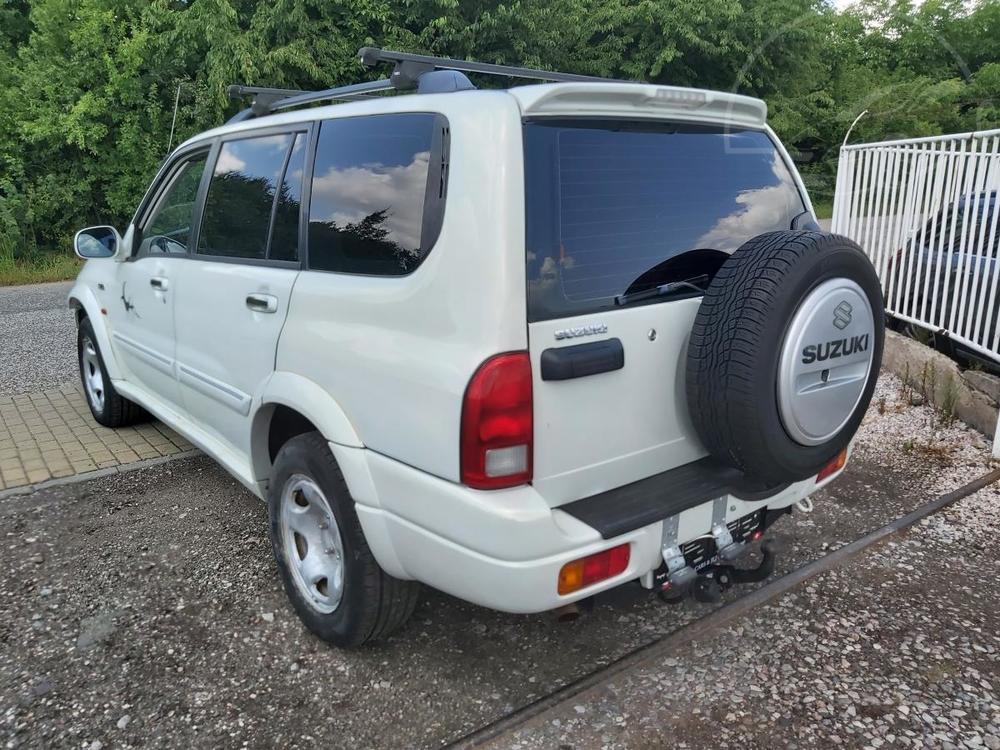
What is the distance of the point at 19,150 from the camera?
1351 cm

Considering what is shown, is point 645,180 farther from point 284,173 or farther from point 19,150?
point 19,150

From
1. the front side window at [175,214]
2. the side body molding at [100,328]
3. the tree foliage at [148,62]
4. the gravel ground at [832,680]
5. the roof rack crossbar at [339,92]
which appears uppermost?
the tree foliage at [148,62]

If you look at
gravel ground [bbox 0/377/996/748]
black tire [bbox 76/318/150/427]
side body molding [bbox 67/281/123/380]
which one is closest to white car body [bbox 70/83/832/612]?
gravel ground [bbox 0/377/996/748]

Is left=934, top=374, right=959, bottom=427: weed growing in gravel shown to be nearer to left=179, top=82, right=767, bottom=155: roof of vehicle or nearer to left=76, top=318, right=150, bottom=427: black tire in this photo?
left=179, top=82, right=767, bottom=155: roof of vehicle

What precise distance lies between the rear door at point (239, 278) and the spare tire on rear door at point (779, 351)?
1.51m

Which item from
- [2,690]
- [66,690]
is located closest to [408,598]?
[66,690]

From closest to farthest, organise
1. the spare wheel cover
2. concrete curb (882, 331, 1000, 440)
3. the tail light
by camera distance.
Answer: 1. the tail light
2. the spare wheel cover
3. concrete curb (882, 331, 1000, 440)

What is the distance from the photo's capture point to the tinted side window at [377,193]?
2250 mm

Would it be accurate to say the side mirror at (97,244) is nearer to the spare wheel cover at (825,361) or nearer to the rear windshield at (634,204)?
the rear windshield at (634,204)

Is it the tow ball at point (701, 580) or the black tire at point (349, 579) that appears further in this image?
the black tire at point (349, 579)

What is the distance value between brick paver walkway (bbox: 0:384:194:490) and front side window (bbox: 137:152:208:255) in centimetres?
132

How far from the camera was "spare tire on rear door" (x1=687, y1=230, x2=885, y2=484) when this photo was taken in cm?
220

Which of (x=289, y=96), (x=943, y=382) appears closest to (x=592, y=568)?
(x=289, y=96)

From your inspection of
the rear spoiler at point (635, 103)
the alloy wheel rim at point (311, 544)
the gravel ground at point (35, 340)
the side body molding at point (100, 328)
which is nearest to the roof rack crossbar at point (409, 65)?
the rear spoiler at point (635, 103)
